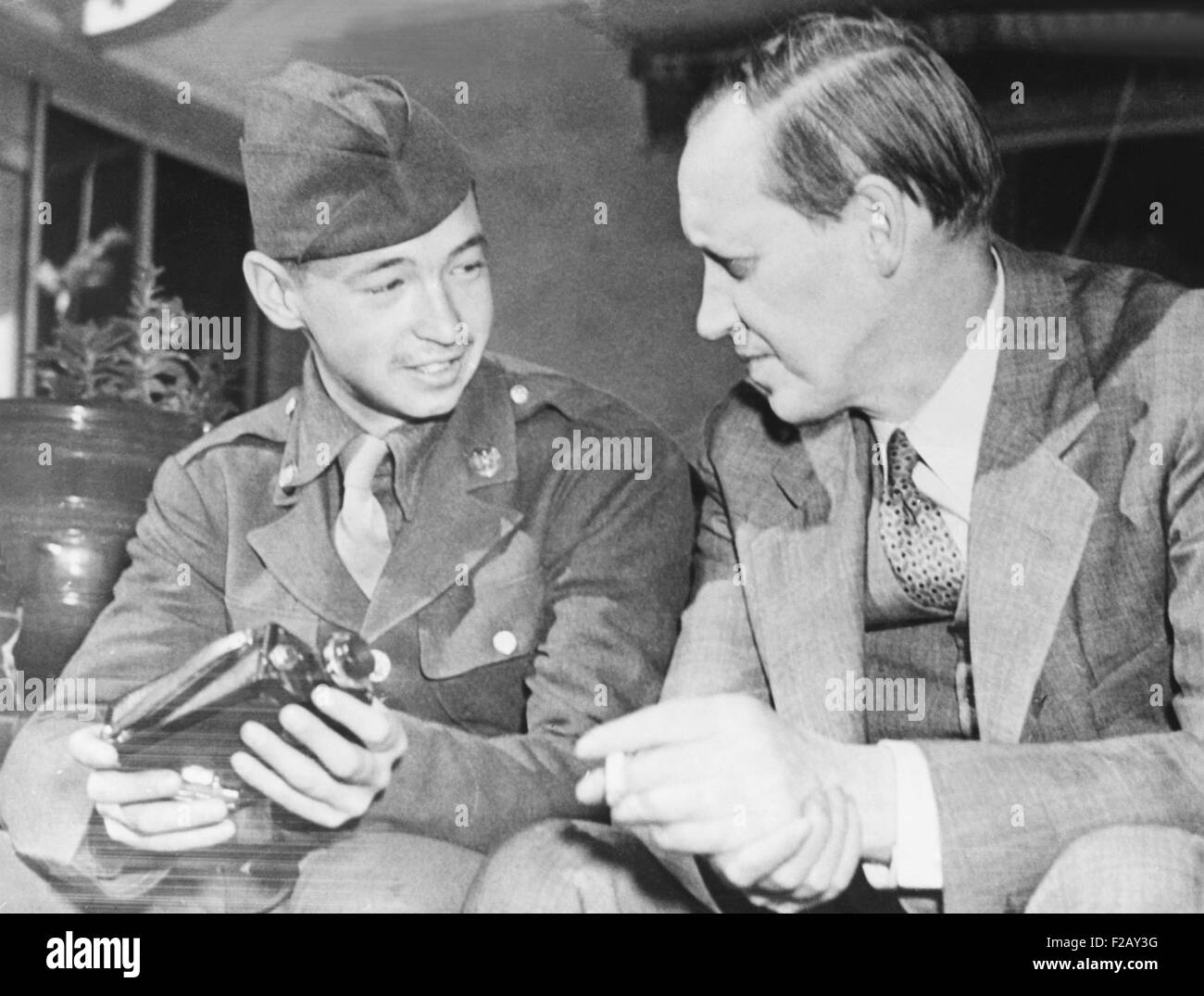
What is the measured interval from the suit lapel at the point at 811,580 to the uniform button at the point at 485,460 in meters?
0.31

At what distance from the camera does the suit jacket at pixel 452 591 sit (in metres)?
1.76

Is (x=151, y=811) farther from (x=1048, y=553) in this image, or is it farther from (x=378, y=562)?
(x=1048, y=553)

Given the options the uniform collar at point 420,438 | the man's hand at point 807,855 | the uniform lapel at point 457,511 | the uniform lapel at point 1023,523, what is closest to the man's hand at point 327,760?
the uniform lapel at point 457,511

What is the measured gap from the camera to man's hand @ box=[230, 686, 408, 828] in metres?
1.70

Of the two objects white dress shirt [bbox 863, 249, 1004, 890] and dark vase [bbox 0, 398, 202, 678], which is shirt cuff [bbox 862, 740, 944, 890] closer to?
white dress shirt [bbox 863, 249, 1004, 890]

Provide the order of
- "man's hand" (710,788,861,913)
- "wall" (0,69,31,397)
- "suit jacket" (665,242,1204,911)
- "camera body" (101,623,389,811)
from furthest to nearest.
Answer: "wall" (0,69,31,397)
"camera body" (101,623,389,811)
"suit jacket" (665,242,1204,911)
"man's hand" (710,788,861,913)

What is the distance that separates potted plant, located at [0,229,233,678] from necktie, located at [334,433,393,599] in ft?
0.64

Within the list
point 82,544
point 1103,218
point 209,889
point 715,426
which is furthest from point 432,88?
point 209,889

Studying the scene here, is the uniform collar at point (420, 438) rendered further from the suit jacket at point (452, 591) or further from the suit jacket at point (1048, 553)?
the suit jacket at point (1048, 553)

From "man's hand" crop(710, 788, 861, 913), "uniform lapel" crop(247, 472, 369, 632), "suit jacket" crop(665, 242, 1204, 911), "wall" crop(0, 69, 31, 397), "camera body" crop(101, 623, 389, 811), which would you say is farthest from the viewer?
"wall" crop(0, 69, 31, 397)

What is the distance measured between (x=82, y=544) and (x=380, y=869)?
0.56m

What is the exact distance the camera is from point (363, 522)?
1859 millimetres

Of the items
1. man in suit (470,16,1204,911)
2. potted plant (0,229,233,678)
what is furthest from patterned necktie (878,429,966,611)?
potted plant (0,229,233,678)

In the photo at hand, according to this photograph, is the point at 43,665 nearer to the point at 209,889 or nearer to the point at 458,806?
the point at 209,889
